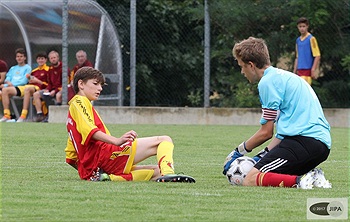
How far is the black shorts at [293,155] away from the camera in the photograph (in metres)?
7.66

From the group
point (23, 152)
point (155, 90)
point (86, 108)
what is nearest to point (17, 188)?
point (86, 108)

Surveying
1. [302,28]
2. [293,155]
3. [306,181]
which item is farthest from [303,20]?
[306,181]

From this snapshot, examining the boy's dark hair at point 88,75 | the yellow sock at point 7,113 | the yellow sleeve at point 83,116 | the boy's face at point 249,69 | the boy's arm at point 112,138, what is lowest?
the yellow sock at point 7,113

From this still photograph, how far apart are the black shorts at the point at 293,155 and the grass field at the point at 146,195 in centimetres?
30

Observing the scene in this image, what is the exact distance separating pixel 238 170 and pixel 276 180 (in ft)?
1.29

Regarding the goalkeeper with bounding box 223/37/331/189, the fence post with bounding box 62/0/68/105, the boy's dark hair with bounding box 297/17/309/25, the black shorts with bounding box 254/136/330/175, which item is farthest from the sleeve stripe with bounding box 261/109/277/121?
the fence post with bounding box 62/0/68/105

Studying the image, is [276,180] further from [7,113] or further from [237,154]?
[7,113]

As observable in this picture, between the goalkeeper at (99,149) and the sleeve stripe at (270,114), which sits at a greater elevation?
the sleeve stripe at (270,114)

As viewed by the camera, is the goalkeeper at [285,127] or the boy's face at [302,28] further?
the boy's face at [302,28]

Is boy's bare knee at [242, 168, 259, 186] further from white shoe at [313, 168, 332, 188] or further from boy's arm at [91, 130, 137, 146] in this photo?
boy's arm at [91, 130, 137, 146]

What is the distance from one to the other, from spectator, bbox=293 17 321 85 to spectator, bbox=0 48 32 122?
551 centimetres

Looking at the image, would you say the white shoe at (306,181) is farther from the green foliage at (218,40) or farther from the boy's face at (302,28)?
the green foliage at (218,40)

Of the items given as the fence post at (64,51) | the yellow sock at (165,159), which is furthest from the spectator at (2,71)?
the yellow sock at (165,159)

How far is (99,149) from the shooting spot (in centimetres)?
812
